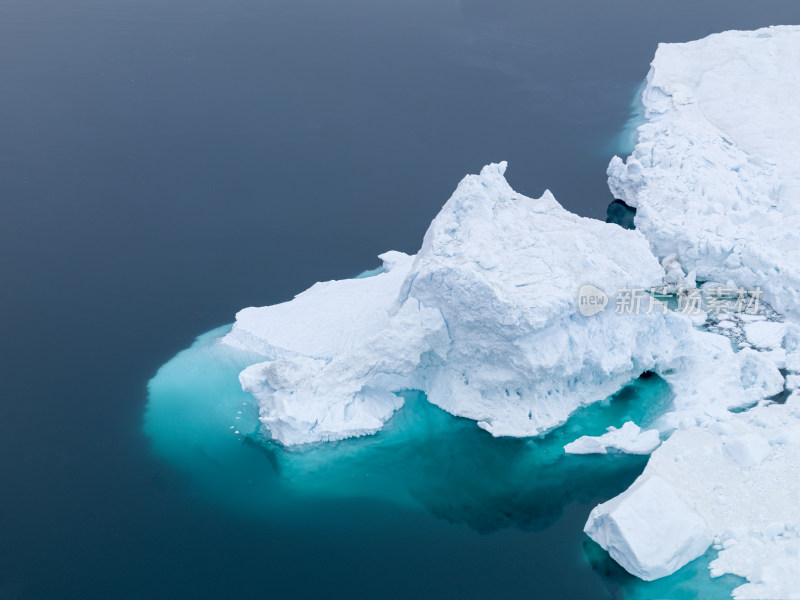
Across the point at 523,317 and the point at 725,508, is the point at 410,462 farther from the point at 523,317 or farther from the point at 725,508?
the point at 725,508

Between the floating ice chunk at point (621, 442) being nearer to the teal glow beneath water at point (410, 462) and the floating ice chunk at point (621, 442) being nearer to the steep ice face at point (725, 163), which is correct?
the teal glow beneath water at point (410, 462)

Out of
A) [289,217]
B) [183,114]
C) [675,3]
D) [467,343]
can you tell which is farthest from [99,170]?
[675,3]

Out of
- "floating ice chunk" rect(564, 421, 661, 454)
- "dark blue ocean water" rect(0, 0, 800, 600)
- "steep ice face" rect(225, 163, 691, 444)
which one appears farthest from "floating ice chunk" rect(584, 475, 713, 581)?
"steep ice face" rect(225, 163, 691, 444)

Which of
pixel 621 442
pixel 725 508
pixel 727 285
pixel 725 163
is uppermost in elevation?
pixel 725 163

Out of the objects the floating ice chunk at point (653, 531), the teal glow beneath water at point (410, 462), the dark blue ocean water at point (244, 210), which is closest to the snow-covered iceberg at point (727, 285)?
the floating ice chunk at point (653, 531)

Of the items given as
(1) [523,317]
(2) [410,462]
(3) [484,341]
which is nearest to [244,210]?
(3) [484,341]

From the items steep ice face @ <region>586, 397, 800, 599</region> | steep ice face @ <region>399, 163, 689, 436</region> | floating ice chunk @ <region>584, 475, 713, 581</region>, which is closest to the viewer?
steep ice face @ <region>586, 397, 800, 599</region>

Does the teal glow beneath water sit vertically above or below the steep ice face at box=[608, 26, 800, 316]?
below

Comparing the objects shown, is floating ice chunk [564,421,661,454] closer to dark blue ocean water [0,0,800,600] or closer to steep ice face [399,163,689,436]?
dark blue ocean water [0,0,800,600]
